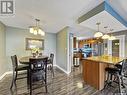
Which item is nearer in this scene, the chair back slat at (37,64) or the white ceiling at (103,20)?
the chair back slat at (37,64)

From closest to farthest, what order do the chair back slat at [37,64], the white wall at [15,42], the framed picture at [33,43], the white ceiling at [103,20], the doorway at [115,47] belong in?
1. the chair back slat at [37,64]
2. the white ceiling at [103,20]
3. the white wall at [15,42]
4. the framed picture at [33,43]
5. the doorway at [115,47]

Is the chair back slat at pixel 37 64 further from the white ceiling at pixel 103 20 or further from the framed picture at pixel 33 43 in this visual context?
the framed picture at pixel 33 43

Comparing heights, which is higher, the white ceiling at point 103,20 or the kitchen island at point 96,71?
the white ceiling at point 103,20

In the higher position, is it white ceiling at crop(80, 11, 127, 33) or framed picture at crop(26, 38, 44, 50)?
white ceiling at crop(80, 11, 127, 33)

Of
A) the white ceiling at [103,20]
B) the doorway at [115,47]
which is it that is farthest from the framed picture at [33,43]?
the doorway at [115,47]

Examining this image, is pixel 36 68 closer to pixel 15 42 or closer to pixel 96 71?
pixel 96 71

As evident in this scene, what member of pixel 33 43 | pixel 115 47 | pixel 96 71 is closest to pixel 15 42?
pixel 33 43

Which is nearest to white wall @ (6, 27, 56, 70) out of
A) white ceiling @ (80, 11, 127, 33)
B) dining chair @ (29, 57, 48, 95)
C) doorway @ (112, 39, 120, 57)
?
dining chair @ (29, 57, 48, 95)

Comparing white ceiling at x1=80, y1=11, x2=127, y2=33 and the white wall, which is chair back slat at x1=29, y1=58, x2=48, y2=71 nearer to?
white ceiling at x1=80, y1=11, x2=127, y2=33

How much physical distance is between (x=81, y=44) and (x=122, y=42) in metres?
7.59

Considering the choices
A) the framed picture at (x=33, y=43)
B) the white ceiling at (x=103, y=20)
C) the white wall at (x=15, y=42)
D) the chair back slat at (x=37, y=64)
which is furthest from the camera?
the framed picture at (x=33, y=43)

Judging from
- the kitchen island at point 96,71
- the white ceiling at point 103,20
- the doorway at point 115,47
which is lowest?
the kitchen island at point 96,71

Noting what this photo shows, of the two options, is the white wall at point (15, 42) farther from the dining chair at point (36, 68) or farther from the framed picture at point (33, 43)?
the dining chair at point (36, 68)

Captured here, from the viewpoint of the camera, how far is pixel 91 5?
298 centimetres
